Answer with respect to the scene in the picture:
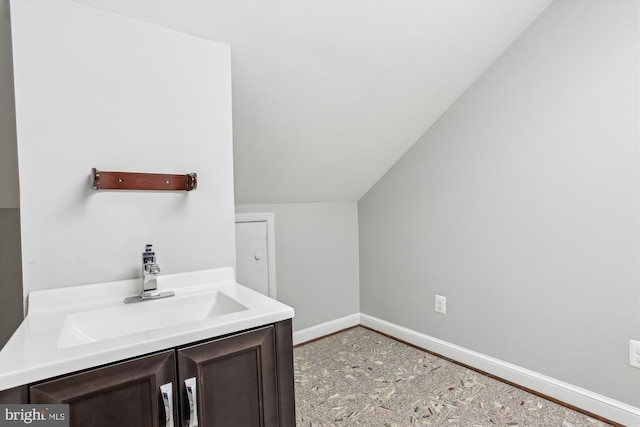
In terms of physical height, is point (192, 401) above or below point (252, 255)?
below

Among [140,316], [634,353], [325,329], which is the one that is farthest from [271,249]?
[634,353]

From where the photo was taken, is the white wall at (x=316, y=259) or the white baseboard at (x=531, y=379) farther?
the white wall at (x=316, y=259)

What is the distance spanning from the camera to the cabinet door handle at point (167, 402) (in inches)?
34.2

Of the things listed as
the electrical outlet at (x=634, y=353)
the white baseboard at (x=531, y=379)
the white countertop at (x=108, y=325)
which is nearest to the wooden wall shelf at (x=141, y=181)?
the white countertop at (x=108, y=325)

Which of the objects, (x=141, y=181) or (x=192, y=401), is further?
(x=141, y=181)

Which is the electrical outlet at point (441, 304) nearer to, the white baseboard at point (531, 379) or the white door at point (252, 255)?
the white baseboard at point (531, 379)

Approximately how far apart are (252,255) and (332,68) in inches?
48.4

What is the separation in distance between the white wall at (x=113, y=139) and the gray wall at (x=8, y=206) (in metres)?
0.19

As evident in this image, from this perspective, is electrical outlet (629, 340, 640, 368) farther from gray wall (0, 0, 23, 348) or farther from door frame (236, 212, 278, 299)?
gray wall (0, 0, 23, 348)

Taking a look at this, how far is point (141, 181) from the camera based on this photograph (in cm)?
129

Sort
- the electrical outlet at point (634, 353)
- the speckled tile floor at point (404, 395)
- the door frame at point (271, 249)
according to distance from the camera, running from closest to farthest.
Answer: the electrical outlet at point (634, 353), the speckled tile floor at point (404, 395), the door frame at point (271, 249)

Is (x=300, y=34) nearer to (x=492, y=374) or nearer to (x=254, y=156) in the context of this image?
(x=254, y=156)

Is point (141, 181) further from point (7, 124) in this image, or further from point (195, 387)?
point (195, 387)

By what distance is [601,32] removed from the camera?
1.64 m
